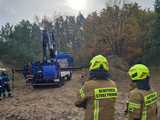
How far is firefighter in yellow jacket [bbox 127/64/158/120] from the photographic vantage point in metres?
6.98

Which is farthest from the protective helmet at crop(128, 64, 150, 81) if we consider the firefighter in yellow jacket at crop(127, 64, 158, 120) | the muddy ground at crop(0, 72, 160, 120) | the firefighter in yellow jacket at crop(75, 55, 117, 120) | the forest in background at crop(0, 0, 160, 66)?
the forest in background at crop(0, 0, 160, 66)

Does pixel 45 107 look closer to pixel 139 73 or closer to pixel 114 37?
pixel 139 73

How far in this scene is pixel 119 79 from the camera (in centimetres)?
4809

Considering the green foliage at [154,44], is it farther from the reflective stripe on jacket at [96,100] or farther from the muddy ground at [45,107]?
the reflective stripe on jacket at [96,100]

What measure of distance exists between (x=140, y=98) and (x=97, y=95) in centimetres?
66

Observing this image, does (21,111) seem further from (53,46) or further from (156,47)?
(156,47)

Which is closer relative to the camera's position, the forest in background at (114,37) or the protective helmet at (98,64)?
the protective helmet at (98,64)

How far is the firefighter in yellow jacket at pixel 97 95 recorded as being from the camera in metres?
7.10

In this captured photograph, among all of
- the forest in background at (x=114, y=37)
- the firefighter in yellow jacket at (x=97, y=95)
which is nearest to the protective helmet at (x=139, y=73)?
the firefighter in yellow jacket at (x=97, y=95)

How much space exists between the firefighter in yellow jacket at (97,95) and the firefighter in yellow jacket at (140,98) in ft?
1.20

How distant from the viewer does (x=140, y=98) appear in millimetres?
7004

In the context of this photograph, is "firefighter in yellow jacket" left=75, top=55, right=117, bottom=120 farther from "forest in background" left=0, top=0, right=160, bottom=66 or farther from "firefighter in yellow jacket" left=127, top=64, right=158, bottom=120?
"forest in background" left=0, top=0, right=160, bottom=66

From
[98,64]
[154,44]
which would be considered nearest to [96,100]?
[98,64]

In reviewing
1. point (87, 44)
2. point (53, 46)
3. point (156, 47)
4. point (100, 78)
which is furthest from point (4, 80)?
point (87, 44)
